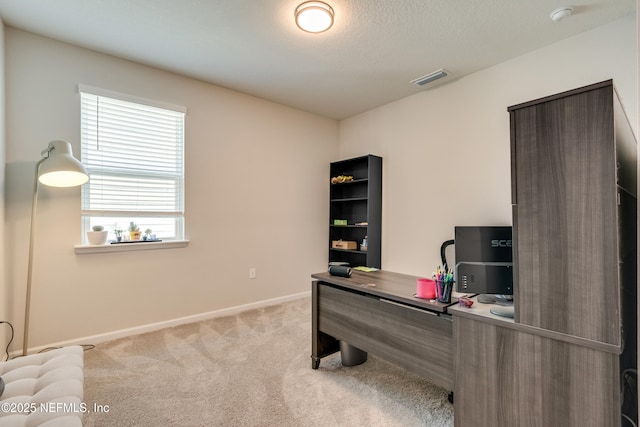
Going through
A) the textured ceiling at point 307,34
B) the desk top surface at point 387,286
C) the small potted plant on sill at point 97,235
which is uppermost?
the textured ceiling at point 307,34

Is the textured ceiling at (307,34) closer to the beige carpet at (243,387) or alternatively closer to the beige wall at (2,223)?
the beige wall at (2,223)

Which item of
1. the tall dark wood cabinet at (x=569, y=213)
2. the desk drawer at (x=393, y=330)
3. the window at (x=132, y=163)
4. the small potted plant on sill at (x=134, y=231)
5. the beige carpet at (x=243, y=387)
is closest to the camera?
the tall dark wood cabinet at (x=569, y=213)

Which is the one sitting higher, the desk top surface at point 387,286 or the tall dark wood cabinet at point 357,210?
the tall dark wood cabinet at point 357,210

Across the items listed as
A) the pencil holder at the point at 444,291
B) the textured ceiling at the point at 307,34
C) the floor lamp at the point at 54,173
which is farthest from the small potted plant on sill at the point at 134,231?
the pencil holder at the point at 444,291

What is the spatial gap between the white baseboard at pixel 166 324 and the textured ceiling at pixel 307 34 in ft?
8.61

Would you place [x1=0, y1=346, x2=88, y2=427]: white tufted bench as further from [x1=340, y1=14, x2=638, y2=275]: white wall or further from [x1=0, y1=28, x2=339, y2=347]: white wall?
[x1=340, y1=14, x2=638, y2=275]: white wall

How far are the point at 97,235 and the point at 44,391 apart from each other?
177 centimetres

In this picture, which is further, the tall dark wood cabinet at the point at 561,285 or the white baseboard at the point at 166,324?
the white baseboard at the point at 166,324

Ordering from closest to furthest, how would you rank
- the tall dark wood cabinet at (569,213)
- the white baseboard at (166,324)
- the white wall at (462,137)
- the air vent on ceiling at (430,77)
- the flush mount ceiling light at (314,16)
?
the tall dark wood cabinet at (569,213) → the flush mount ceiling light at (314,16) → the white wall at (462,137) → the white baseboard at (166,324) → the air vent on ceiling at (430,77)

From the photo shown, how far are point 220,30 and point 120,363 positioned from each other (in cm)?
278

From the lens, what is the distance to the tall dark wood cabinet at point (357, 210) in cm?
392

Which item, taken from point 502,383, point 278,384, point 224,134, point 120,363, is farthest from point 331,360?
point 224,134

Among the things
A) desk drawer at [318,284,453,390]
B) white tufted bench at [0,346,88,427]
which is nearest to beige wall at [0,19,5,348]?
white tufted bench at [0,346,88,427]

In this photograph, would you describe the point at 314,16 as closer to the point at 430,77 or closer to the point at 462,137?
the point at 430,77
